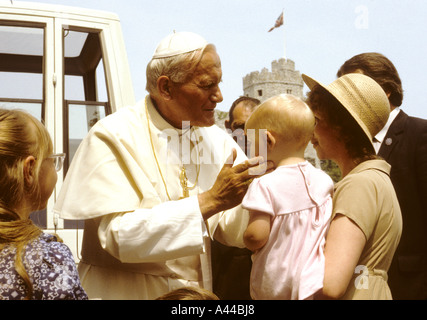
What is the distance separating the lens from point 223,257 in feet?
12.9

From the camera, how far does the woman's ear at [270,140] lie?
236 centimetres

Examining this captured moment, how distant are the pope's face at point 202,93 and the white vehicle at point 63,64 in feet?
4.59

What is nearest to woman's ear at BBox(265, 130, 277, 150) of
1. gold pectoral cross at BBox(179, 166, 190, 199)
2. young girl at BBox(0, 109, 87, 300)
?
gold pectoral cross at BBox(179, 166, 190, 199)

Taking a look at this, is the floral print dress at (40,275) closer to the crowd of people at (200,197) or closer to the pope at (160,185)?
the crowd of people at (200,197)

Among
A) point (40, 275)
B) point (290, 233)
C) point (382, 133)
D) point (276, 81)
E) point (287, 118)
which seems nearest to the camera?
point (40, 275)

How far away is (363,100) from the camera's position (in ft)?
8.04

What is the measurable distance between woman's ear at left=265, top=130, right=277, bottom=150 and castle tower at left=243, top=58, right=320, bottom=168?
2003 inches

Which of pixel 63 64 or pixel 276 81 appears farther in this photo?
pixel 276 81

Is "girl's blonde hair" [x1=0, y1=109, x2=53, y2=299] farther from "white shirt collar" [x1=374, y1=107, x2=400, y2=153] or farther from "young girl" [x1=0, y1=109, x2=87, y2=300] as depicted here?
"white shirt collar" [x1=374, y1=107, x2=400, y2=153]

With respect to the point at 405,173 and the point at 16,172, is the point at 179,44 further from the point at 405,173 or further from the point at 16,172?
the point at 405,173

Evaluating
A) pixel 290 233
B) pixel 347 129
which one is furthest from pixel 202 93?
pixel 290 233

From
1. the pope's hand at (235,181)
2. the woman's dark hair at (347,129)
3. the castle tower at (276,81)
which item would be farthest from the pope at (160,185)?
the castle tower at (276,81)

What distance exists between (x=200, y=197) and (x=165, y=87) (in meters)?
0.61

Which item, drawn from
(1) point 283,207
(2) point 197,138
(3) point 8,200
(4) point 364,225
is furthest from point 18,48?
(4) point 364,225
